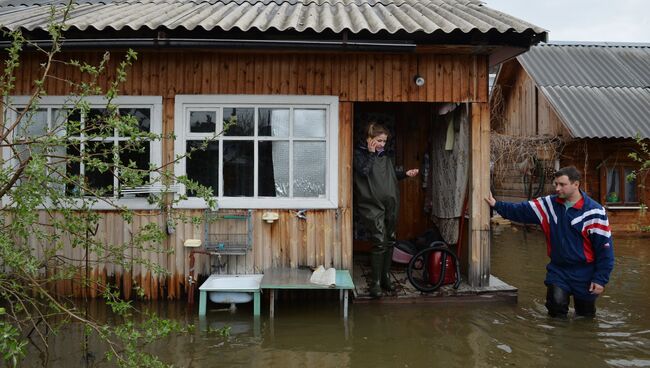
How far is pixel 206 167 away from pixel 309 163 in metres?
1.34

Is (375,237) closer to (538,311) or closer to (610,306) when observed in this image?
(538,311)

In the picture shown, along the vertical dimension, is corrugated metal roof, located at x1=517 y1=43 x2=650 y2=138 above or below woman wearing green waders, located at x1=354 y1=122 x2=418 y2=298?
above

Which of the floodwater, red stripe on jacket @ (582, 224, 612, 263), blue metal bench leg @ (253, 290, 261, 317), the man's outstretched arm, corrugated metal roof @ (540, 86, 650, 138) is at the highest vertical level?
corrugated metal roof @ (540, 86, 650, 138)

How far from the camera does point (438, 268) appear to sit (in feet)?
20.2

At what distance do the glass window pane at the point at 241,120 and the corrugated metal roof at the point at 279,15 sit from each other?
1.08 m

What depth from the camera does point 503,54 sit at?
622cm

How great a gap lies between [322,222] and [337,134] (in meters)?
1.15

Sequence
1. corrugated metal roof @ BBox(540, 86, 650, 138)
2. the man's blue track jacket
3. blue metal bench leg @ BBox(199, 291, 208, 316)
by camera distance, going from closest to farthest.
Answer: the man's blue track jacket
blue metal bench leg @ BBox(199, 291, 208, 316)
corrugated metal roof @ BBox(540, 86, 650, 138)

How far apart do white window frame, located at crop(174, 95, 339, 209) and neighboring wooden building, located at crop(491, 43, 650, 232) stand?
8567mm

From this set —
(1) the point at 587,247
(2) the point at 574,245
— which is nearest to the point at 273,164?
(2) the point at 574,245

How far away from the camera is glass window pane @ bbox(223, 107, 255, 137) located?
6.16 meters

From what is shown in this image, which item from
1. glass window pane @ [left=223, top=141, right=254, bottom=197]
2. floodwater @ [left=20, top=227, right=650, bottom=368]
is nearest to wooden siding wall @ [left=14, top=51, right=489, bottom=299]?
glass window pane @ [left=223, top=141, right=254, bottom=197]

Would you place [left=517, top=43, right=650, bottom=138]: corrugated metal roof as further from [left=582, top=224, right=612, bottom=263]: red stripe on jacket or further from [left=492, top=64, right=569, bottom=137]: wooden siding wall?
[left=582, top=224, right=612, bottom=263]: red stripe on jacket

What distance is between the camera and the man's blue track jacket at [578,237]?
4996 millimetres
